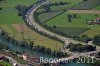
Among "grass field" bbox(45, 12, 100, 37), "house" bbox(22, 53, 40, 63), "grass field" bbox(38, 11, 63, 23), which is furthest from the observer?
"grass field" bbox(38, 11, 63, 23)

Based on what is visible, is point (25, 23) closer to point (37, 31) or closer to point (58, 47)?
point (37, 31)

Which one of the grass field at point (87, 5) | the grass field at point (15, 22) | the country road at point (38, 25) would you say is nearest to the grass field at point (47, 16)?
the country road at point (38, 25)

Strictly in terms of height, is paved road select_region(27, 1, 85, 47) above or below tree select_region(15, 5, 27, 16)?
below

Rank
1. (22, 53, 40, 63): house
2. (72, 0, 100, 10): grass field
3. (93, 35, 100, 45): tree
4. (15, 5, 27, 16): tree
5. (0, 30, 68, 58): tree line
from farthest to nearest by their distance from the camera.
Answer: (72, 0, 100, 10): grass field < (15, 5, 27, 16): tree < (93, 35, 100, 45): tree < (0, 30, 68, 58): tree line < (22, 53, 40, 63): house

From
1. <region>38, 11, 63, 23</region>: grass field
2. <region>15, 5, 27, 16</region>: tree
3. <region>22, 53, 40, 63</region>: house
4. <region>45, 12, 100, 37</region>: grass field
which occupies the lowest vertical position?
<region>22, 53, 40, 63</region>: house

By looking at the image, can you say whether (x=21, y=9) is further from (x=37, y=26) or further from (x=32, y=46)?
(x=32, y=46)

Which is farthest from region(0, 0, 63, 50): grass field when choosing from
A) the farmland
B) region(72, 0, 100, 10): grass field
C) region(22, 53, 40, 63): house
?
region(72, 0, 100, 10): grass field

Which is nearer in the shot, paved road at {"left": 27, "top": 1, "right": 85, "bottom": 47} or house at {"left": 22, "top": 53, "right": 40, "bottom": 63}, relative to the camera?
house at {"left": 22, "top": 53, "right": 40, "bottom": 63}

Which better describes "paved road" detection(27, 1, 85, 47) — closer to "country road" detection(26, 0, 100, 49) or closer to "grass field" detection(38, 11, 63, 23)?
"country road" detection(26, 0, 100, 49)
